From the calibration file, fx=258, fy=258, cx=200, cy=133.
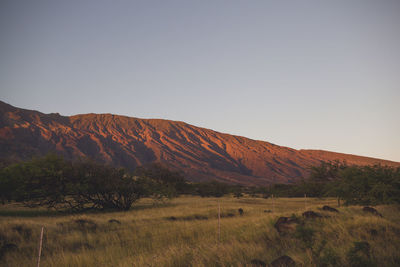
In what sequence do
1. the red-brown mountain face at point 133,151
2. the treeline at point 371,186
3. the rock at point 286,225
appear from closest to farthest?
the rock at point 286,225 → the treeline at point 371,186 → the red-brown mountain face at point 133,151

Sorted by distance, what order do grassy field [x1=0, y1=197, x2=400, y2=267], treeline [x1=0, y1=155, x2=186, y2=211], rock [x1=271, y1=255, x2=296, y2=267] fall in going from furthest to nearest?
treeline [x1=0, y1=155, x2=186, y2=211] → grassy field [x1=0, y1=197, x2=400, y2=267] → rock [x1=271, y1=255, x2=296, y2=267]

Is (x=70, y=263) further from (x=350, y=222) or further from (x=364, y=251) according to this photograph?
(x=350, y=222)

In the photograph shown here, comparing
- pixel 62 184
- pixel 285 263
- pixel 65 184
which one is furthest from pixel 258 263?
pixel 62 184

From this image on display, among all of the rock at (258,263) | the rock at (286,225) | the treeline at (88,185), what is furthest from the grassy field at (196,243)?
the treeline at (88,185)

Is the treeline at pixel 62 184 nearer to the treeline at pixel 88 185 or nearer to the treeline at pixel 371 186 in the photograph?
the treeline at pixel 88 185

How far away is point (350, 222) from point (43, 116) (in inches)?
8053

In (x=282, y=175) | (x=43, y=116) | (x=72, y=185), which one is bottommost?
(x=282, y=175)

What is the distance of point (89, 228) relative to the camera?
1241cm

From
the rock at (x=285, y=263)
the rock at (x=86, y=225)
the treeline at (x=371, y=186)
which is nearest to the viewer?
the rock at (x=285, y=263)

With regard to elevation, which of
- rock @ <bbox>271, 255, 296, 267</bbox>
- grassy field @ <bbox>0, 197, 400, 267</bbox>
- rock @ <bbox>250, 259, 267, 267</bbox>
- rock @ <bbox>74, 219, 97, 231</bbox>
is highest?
rock @ <bbox>271, 255, 296, 267</bbox>

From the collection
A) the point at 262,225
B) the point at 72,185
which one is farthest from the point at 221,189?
the point at 262,225

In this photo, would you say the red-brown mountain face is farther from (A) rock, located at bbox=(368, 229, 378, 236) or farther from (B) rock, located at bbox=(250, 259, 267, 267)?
(B) rock, located at bbox=(250, 259, 267, 267)

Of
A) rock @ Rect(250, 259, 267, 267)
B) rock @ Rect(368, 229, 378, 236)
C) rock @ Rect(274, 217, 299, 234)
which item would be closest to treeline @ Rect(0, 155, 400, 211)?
rock @ Rect(368, 229, 378, 236)

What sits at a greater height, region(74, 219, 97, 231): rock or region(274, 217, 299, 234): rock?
region(274, 217, 299, 234): rock
